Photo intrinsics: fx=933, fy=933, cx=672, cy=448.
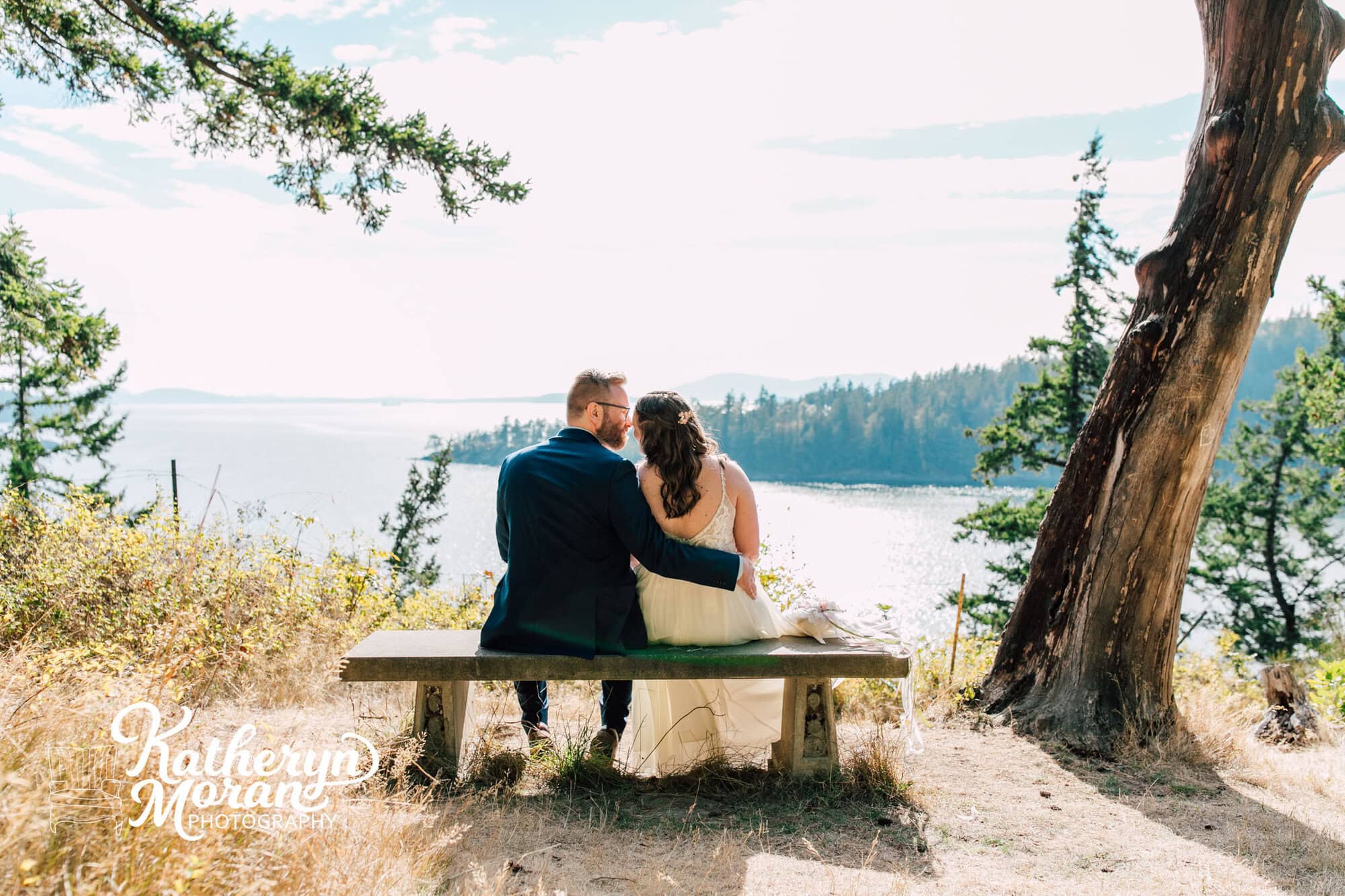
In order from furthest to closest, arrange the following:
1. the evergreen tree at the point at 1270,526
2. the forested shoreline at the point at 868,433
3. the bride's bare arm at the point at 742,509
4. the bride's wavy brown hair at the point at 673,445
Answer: the forested shoreline at the point at 868,433, the evergreen tree at the point at 1270,526, the bride's bare arm at the point at 742,509, the bride's wavy brown hair at the point at 673,445

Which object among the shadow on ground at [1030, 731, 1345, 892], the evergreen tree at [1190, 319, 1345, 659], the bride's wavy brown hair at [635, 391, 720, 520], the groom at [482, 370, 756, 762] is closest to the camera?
the shadow on ground at [1030, 731, 1345, 892]

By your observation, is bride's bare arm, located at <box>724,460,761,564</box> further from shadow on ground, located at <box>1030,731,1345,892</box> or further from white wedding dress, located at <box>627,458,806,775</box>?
shadow on ground, located at <box>1030,731,1345,892</box>

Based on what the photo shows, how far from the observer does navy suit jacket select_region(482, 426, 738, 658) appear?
3.58 meters

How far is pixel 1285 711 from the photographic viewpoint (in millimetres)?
5621

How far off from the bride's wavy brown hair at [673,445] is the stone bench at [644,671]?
61 centimetres

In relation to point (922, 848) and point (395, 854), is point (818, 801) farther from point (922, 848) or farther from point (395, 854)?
point (395, 854)

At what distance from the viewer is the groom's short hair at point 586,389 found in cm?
376

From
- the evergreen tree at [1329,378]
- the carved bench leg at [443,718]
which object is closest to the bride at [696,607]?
the carved bench leg at [443,718]

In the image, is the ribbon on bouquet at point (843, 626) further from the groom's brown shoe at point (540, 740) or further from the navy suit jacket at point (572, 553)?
the groom's brown shoe at point (540, 740)

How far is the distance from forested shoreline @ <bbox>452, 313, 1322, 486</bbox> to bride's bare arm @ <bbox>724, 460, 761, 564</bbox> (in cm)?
7489

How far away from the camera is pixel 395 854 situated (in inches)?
100

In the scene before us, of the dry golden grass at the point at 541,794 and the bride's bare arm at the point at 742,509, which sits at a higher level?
the bride's bare arm at the point at 742,509
